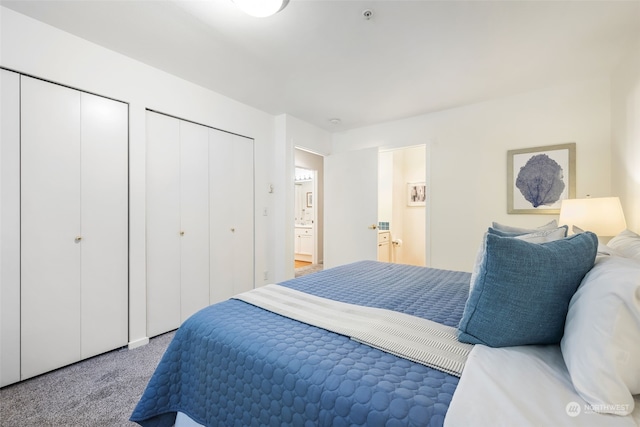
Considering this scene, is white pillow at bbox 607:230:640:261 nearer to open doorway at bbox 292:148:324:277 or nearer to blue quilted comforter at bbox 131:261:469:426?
blue quilted comforter at bbox 131:261:469:426

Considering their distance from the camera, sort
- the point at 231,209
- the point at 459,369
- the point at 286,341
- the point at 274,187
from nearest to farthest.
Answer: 1. the point at 459,369
2. the point at 286,341
3. the point at 231,209
4. the point at 274,187

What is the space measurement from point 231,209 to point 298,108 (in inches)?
61.0

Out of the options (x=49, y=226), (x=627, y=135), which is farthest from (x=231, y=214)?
(x=627, y=135)

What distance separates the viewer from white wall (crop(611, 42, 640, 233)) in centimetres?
209

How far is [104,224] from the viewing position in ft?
7.43

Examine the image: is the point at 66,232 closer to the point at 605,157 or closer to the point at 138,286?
the point at 138,286

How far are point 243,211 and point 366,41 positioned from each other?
2257 millimetres

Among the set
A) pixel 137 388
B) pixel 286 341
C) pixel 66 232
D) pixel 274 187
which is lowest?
pixel 137 388

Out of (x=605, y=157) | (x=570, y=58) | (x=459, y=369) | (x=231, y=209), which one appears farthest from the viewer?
(x=231, y=209)

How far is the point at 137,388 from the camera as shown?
5.95ft

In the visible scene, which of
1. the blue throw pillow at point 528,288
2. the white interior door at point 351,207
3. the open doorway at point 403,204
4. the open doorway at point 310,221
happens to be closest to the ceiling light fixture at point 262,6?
the blue throw pillow at point 528,288

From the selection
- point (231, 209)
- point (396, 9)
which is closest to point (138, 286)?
point (231, 209)

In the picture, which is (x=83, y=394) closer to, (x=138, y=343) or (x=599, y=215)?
(x=138, y=343)

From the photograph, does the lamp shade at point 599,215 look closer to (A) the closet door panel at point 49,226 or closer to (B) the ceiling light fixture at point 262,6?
(B) the ceiling light fixture at point 262,6
